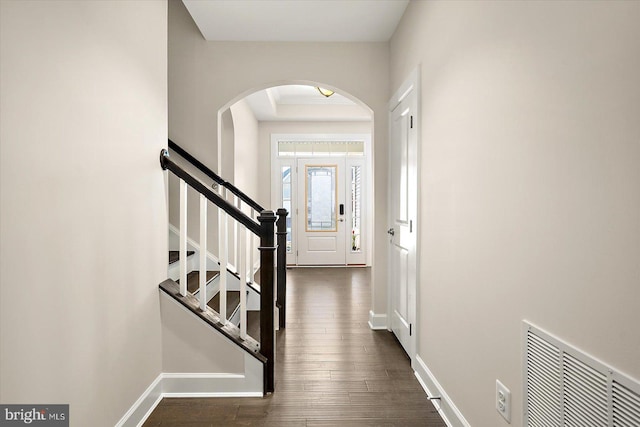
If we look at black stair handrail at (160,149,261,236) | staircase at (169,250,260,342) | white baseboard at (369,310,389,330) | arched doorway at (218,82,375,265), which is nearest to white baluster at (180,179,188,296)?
black stair handrail at (160,149,261,236)

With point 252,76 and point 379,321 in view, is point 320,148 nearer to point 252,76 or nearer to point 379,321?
point 252,76

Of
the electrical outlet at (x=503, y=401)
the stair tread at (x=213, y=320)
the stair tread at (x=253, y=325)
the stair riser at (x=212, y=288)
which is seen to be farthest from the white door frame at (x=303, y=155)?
the electrical outlet at (x=503, y=401)

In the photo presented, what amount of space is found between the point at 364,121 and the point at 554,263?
19.4 ft

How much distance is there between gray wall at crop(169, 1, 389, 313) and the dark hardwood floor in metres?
0.64

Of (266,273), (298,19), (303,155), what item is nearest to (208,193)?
(266,273)

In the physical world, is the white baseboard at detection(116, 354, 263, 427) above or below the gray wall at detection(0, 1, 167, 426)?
below

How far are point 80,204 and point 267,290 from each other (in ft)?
3.76

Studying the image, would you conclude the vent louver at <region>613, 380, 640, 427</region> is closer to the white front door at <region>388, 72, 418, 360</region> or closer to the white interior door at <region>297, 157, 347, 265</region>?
the white front door at <region>388, 72, 418, 360</region>

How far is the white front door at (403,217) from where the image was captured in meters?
2.70

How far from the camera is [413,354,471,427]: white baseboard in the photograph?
1920 mm

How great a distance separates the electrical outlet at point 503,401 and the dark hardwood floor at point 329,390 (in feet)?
1.97

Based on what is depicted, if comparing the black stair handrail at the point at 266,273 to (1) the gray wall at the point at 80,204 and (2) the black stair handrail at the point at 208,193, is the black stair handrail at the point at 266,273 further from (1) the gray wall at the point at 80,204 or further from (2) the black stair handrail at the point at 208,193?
(1) the gray wall at the point at 80,204

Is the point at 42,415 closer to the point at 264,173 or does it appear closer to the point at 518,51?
the point at 518,51

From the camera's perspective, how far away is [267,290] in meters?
2.31
